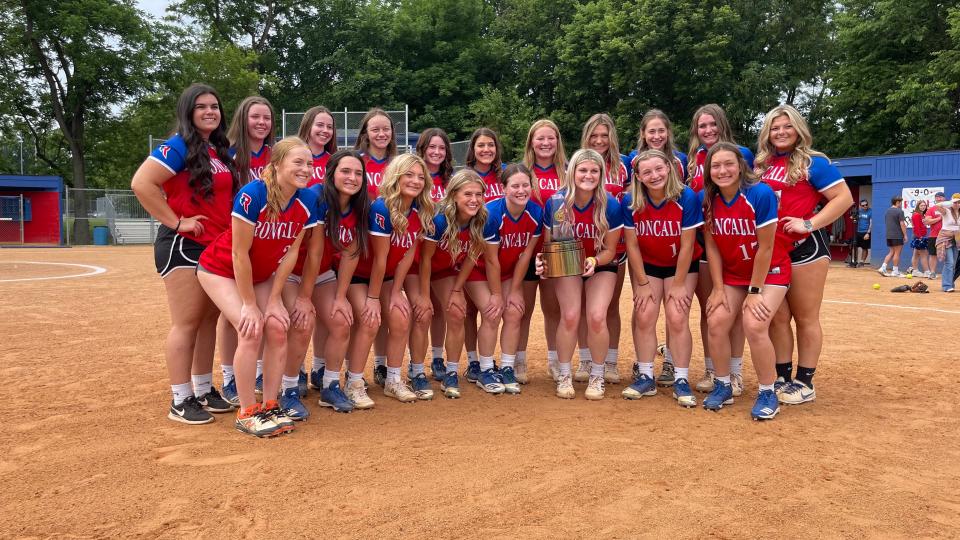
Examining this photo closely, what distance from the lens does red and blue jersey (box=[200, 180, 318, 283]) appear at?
4195mm

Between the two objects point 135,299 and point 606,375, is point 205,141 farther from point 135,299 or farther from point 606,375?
point 135,299

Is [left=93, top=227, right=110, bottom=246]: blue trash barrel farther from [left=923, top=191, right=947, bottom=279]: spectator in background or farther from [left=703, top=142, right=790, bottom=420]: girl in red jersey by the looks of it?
[left=703, top=142, right=790, bottom=420]: girl in red jersey

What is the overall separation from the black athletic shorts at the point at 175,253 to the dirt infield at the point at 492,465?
3.42 ft

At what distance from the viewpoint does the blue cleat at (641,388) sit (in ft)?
17.2

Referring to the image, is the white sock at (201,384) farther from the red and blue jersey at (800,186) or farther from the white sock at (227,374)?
the red and blue jersey at (800,186)

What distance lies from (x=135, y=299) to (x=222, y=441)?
8.14m

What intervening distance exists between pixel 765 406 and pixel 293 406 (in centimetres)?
322

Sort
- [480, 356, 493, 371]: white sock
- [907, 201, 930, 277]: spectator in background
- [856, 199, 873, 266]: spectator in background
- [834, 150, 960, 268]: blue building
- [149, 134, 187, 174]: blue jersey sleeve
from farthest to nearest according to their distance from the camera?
[856, 199, 873, 266]: spectator in background → [834, 150, 960, 268]: blue building → [907, 201, 930, 277]: spectator in background → [480, 356, 493, 371]: white sock → [149, 134, 187, 174]: blue jersey sleeve

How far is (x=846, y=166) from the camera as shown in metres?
20.6

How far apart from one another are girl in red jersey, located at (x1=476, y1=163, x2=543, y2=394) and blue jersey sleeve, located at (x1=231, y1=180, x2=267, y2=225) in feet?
5.73

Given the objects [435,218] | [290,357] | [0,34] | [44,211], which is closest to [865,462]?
[435,218]

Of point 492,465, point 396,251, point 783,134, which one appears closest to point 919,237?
point 783,134

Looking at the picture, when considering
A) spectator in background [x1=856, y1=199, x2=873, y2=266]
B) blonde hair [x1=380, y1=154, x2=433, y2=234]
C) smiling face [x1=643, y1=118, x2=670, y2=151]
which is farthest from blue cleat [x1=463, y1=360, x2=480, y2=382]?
spectator in background [x1=856, y1=199, x2=873, y2=266]

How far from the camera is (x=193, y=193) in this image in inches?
181
